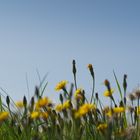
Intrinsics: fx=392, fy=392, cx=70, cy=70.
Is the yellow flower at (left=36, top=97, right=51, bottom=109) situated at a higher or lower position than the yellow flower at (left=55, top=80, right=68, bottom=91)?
lower

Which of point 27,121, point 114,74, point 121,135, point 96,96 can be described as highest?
point 114,74

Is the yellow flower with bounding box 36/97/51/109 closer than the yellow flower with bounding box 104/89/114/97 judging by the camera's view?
Yes

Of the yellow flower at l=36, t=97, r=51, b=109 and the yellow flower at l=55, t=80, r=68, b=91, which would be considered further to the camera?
the yellow flower at l=55, t=80, r=68, b=91

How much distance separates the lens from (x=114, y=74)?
3834mm

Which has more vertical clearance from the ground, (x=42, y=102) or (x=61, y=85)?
(x=61, y=85)

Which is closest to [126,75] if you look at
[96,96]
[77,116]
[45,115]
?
[96,96]

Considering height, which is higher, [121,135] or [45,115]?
[45,115]

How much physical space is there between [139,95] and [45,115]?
852 millimetres

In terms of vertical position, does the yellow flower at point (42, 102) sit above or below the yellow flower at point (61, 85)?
below

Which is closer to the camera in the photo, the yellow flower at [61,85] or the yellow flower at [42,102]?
the yellow flower at [42,102]

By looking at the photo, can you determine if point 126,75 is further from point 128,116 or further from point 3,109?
point 3,109

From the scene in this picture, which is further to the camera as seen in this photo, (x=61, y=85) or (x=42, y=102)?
(x=61, y=85)

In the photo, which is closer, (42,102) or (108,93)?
(42,102)

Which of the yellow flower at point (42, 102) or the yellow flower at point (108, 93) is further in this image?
the yellow flower at point (108, 93)
